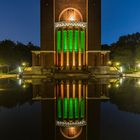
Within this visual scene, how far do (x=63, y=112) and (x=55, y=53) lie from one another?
27.1 meters

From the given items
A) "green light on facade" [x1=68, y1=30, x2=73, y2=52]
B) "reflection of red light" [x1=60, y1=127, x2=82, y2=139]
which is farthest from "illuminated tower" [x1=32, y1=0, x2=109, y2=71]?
"reflection of red light" [x1=60, y1=127, x2=82, y2=139]

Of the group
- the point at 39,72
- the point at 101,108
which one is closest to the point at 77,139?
the point at 101,108

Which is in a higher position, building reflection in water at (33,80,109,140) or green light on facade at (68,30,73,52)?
green light on facade at (68,30,73,52)

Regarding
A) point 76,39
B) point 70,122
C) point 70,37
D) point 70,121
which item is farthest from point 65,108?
point 76,39

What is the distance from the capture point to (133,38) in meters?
60.5

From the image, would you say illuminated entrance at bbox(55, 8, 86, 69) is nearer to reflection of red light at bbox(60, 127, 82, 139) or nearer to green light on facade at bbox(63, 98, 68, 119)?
green light on facade at bbox(63, 98, 68, 119)

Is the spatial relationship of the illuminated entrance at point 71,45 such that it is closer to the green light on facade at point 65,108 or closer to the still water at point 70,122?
the green light on facade at point 65,108

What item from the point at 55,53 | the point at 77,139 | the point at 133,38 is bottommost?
the point at 77,139

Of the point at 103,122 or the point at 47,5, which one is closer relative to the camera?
the point at 103,122

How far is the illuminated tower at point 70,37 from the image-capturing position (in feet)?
115

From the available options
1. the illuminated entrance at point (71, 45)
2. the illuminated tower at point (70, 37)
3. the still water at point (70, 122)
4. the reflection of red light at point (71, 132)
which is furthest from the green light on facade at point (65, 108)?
the illuminated entrance at point (71, 45)

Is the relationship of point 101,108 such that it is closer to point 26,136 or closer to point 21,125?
point 21,125

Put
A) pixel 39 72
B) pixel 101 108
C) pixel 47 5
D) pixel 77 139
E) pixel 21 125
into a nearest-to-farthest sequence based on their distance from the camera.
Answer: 1. pixel 77 139
2. pixel 21 125
3. pixel 101 108
4. pixel 39 72
5. pixel 47 5

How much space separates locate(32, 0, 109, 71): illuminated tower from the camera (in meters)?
34.9
